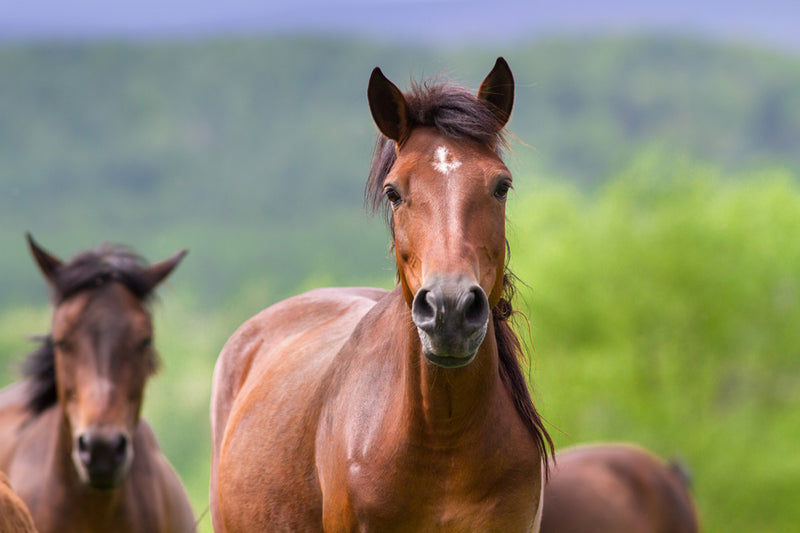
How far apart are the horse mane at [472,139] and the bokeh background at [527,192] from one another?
144mm

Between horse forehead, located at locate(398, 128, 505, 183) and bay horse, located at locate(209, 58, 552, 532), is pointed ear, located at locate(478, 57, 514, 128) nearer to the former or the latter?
bay horse, located at locate(209, 58, 552, 532)

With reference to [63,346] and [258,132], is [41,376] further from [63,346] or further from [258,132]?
[258,132]

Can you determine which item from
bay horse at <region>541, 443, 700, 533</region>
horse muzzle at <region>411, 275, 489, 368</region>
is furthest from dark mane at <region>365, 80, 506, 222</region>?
bay horse at <region>541, 443, 700, 533</region>

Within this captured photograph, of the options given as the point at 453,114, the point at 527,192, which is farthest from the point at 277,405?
the point at 527,192

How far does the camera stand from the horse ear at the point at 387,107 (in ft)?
10.5

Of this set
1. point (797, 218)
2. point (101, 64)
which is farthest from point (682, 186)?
point (101, 64)

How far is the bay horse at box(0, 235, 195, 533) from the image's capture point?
582 centimetres

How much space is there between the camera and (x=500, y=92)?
10.8ft

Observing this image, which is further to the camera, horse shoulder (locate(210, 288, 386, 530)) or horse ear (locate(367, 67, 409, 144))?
horse shoulder (locate(210, 288, 386, 530))

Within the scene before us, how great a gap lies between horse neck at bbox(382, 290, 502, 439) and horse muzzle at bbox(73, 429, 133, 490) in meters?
3.23

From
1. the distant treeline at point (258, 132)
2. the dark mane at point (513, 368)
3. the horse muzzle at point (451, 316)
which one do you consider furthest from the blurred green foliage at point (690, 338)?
the distant treeline at point (258, 132)

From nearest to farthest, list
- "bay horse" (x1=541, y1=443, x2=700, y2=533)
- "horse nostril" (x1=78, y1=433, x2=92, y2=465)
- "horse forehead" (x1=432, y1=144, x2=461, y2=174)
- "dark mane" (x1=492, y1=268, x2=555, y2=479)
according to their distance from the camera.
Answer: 1. "horse forehead" (x1=432, y1=144, x2=461, y2=174)
2. "dark mane" (x1=492, y1=268, x2=555, y2=479)
3. "horse nostril" (x1=78, y1=433, x2=92, y2=465)
4. "bay horse" (x1=541, y1=443, x2=700, y2=533)

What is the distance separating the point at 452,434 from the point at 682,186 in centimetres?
2047

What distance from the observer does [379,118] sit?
10.7ft
